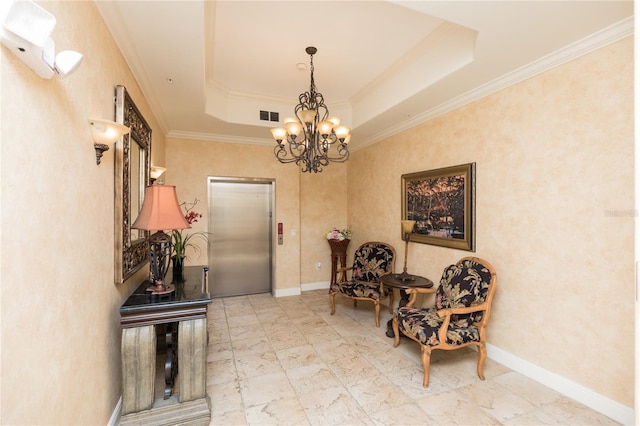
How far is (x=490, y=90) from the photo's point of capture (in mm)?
3025

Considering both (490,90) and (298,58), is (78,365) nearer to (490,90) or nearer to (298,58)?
(298,58)

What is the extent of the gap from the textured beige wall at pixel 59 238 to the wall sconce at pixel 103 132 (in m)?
0.04

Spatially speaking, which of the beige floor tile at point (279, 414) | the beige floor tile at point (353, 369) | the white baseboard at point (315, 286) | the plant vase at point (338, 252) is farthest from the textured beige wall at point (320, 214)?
the beige floor tile at point (279, 414)

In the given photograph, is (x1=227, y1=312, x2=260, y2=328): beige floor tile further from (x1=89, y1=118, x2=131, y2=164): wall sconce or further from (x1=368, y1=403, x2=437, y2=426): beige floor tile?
(x1=89, y1=118, x2=131, y2=164): wall sconce

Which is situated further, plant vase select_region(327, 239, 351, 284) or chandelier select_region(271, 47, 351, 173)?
plant vase select_region(327, 239, 351, 284)

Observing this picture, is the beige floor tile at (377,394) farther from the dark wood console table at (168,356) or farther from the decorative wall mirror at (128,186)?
the decorative wall mirror at (128,186)

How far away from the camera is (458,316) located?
9.41 ft

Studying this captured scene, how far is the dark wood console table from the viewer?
6.50 ft

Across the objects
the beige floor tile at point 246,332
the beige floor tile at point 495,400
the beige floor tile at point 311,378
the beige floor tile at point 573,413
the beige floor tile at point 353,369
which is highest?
the beige floor tile at point 573,413

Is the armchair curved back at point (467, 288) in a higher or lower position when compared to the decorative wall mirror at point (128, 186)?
lower

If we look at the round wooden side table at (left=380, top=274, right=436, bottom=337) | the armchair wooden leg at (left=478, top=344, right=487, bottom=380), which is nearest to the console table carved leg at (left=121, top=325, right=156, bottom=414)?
the round wooden side table at (left=380, top=274, right=436, bottom=337)

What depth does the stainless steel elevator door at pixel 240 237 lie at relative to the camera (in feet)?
16.6

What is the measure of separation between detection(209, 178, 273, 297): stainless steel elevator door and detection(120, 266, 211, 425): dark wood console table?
2821 millimetres

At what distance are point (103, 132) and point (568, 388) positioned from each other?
3.84m
